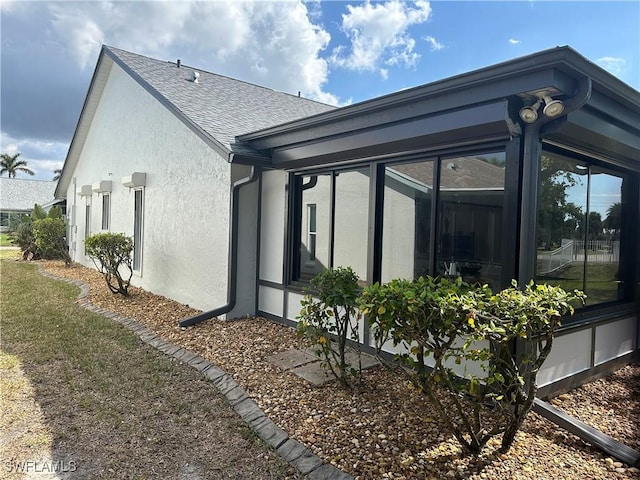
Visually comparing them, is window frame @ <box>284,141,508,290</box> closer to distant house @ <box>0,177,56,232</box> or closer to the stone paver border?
the stone paver border

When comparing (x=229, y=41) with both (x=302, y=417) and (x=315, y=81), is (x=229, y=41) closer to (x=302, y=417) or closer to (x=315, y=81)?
(x=315, y=81)

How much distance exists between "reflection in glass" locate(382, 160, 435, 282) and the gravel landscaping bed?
4.35 feet

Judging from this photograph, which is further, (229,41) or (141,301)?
(229,41)

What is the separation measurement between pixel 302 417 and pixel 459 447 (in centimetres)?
135

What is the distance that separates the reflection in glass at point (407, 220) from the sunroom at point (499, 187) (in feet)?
0.05

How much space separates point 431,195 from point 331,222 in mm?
1852

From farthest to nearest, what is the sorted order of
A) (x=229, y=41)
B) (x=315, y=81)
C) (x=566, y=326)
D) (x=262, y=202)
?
(x=315, y=81)
(x=229, y=41)
(x=262, y=202)
(x=566, y=326)

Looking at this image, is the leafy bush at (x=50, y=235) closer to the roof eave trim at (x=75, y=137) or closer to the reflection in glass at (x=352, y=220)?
the roof eave trim at (x=75, y=137)

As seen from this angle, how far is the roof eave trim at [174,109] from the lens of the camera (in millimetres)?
6648

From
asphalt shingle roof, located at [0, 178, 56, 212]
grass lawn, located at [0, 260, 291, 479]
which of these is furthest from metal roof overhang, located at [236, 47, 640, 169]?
asphalt shingle roof, located at [0, 178, 56, 212]

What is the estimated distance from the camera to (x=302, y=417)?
366 cm

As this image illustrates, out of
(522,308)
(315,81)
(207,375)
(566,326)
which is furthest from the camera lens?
(315,81)

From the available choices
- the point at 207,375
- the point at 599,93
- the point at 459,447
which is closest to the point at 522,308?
the point at 459,447

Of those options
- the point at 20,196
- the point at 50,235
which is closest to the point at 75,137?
the point at 50,235
